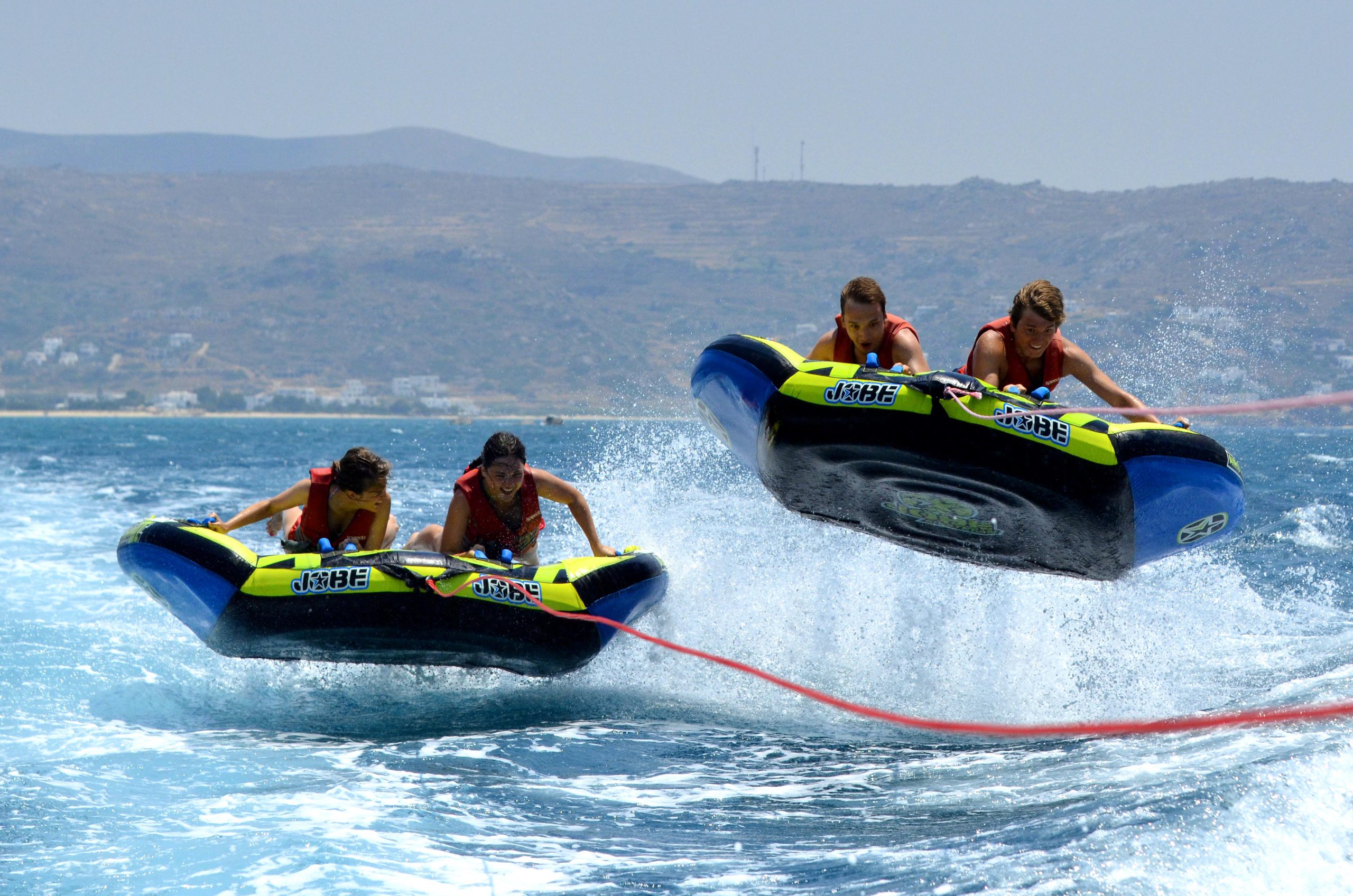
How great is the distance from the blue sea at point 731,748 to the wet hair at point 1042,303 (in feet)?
5.09

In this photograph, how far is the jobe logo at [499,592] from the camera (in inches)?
228

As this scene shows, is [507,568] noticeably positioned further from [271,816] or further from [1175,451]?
[1175,451]

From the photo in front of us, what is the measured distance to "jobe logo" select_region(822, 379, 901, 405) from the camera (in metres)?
5.40

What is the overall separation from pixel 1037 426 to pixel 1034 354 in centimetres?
66

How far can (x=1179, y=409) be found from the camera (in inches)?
198

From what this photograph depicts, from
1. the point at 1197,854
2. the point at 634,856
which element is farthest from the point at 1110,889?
the point at 634,856

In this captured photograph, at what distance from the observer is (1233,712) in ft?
17.9

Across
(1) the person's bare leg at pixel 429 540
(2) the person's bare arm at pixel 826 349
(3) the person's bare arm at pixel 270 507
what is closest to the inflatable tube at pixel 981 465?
(2) the person's bare arm at pixel 826 349

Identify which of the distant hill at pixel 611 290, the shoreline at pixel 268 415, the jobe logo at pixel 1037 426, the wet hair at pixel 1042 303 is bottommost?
the jobe logo at pixel 1037 426

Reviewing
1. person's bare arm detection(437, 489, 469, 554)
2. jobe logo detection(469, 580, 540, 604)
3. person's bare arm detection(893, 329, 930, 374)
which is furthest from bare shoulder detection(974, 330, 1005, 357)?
person's bare arm detection(437, 489, 469, 554)

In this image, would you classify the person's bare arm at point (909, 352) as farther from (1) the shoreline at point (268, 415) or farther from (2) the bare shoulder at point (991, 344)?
(1) the shoreline at point (268, 415)

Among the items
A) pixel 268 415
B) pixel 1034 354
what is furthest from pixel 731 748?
pixel 268 415

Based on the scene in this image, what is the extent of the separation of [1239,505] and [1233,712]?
958mm

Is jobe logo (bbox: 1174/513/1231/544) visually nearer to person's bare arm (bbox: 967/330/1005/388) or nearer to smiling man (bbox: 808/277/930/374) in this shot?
person's bare arm (bbox: 967/330/1005/388)
